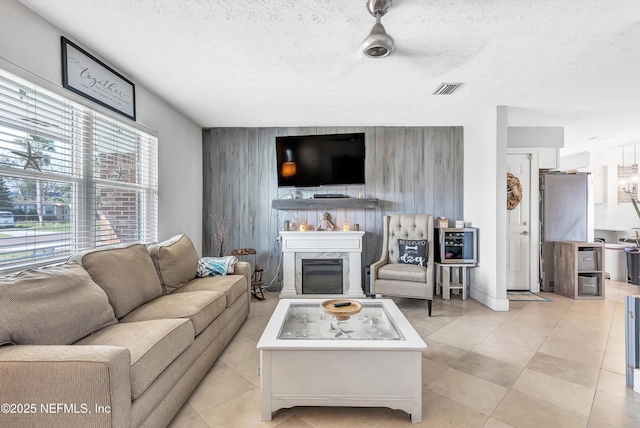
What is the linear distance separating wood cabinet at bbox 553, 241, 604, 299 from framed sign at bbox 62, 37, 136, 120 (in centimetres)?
560

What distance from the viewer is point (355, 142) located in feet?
13.3

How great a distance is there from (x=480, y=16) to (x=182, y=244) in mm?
3077

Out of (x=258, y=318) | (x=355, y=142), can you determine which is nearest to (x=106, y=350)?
(x=258, y=318)

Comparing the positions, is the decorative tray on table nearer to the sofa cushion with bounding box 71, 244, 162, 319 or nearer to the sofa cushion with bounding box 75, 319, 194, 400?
the sofa cushion with bounding box 75, 319, 194, 400

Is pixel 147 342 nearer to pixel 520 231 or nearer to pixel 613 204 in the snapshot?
pixel 520 231

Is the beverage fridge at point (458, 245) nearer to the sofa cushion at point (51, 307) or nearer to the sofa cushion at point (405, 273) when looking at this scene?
the sofa cushion at point (405, 273)

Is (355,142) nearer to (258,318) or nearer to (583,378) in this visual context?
(258,318)

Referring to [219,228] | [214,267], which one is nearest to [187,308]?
[214,267]

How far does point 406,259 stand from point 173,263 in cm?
270

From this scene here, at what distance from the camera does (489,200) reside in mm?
3527

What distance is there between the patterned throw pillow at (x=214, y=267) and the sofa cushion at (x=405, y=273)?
1.74 meters

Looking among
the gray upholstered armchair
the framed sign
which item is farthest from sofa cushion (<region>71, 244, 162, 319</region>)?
the gray upholstered armchair

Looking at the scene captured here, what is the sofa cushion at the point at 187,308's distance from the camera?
6.19 ft

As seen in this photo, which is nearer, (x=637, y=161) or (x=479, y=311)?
(x=479, y=311)
